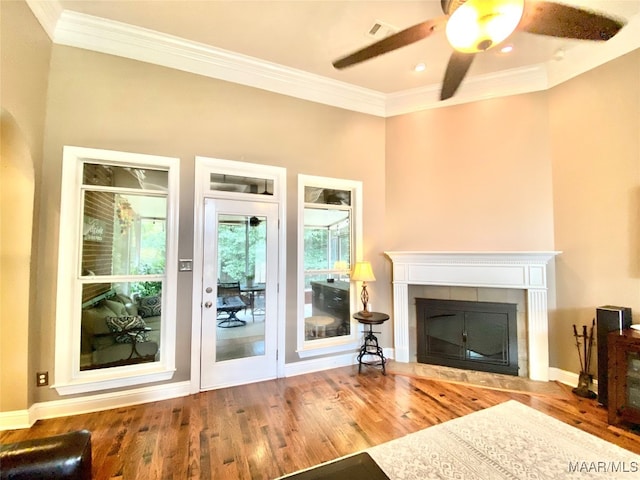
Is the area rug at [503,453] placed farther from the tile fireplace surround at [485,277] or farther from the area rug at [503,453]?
the tile fireplace surround at [485,277]

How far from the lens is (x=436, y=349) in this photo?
3.81 metres

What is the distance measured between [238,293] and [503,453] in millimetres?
2756

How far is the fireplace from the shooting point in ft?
11.5

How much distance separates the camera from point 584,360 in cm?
304

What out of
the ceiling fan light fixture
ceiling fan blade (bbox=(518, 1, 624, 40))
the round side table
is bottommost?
the round side table

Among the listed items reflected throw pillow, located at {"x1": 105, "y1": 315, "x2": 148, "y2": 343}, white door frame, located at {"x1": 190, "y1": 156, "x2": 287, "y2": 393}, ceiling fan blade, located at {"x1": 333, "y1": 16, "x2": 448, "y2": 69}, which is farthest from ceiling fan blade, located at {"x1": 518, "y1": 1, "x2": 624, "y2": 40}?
reflected throw pillow, located at {"x1": 105, "y1": 315, "x2": 148, "y2": 343}

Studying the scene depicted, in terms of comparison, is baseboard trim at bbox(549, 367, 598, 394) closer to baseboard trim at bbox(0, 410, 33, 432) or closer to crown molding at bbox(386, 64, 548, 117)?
crown molding at bbox(386, 64, 548, 117)

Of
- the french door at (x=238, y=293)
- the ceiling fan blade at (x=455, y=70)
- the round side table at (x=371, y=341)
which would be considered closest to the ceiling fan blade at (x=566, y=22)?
the ceiling fan blade at (x=455, y=70)

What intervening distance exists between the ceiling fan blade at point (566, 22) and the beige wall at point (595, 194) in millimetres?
1772

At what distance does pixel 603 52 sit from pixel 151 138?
4.69 m

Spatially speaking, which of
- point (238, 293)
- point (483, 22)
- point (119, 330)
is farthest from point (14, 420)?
point (483, 22)

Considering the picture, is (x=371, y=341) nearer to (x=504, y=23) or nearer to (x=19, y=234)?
(x=504, y=23)

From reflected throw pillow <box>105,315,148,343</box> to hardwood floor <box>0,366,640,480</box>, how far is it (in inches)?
25.0

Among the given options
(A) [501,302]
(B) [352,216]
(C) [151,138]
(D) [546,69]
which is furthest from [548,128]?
(C) [151,138]
